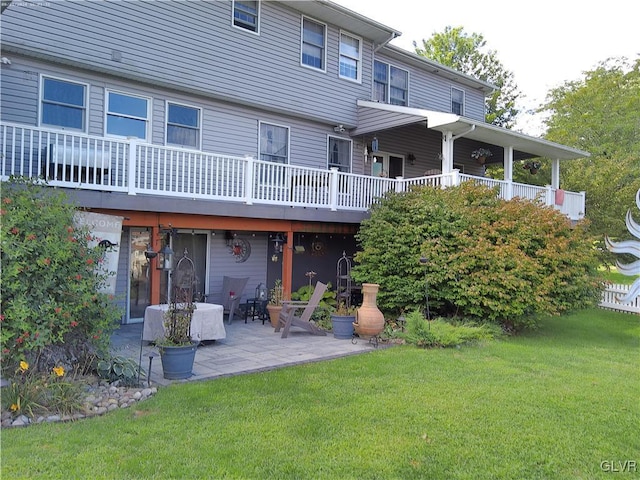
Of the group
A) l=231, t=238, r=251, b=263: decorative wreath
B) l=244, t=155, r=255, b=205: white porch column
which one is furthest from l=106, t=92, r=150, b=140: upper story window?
l=231, t=238, r=251, b=263: decorative wreath

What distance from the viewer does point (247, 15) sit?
1152cm

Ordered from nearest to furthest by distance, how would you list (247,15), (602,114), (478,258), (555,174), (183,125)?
(478,258) < (183,125) < (247,15) < (555,174) < (602,114)

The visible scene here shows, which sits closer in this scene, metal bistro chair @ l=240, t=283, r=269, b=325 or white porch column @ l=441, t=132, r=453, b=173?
metal bistro chair @ l=240, t=283, r=269, b=325

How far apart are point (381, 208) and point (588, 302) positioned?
4.82 metres

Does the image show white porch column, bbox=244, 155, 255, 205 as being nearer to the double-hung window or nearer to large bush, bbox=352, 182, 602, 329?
large bush, bbox=352, 182, 602, 329

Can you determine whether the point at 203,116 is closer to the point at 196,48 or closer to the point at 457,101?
the point at 196,48

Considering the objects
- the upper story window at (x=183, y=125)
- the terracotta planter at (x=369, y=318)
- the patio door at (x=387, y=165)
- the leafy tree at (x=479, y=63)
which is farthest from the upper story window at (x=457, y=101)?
the leafy tree at (x=479, y=63)

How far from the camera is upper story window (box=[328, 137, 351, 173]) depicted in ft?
44.5

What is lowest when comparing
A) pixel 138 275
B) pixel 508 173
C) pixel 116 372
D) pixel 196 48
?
pixel 116 372

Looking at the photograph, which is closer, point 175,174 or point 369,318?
point 369,318

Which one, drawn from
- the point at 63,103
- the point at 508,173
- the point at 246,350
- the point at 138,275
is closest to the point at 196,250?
the point at 138,275

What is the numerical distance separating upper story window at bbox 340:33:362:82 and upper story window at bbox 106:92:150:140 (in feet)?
19.1

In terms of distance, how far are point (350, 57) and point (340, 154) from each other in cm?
275

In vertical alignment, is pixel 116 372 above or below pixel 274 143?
below
